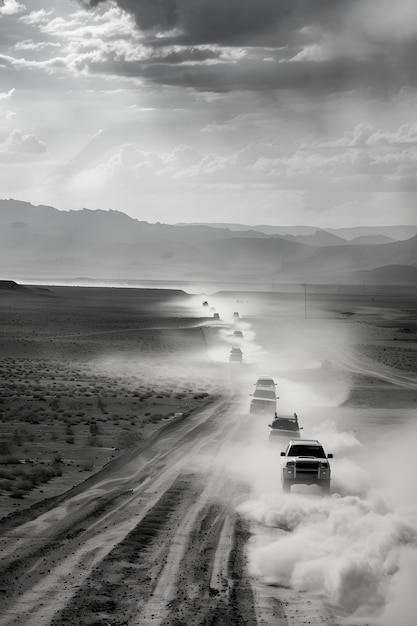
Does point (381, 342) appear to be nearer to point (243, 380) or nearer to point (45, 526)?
point (243, 380)

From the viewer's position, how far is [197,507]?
79.5ft

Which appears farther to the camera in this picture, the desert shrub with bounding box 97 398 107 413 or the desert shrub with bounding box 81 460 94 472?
the desert shrub with bounding box 97 398 107 413

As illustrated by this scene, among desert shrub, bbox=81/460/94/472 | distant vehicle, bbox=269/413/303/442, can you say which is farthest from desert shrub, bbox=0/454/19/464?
distant vehicle, bbox=269/413/303/442

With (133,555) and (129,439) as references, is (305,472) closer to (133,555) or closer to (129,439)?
(133,555)

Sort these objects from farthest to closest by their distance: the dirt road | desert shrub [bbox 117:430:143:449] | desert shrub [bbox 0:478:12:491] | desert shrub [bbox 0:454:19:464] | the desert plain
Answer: desert shrub [bbox 117:430:143:449] → desert shrub [bbox 0:454:19:464] → desert shrub [bbox 0:478:12:491] → the desert plain → the dirt road

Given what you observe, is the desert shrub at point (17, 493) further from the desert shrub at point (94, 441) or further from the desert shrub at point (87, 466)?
the desert shrub at point (94, 441)

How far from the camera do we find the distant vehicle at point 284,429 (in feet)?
111

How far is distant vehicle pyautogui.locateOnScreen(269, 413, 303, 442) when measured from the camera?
34.0m

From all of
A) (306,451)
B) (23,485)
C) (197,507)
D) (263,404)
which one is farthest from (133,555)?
(263,404)

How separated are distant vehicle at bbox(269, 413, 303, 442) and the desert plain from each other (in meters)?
0.43

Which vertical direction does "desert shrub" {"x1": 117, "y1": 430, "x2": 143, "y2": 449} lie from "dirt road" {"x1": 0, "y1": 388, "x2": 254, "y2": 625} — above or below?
above

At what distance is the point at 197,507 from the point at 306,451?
3876 mm

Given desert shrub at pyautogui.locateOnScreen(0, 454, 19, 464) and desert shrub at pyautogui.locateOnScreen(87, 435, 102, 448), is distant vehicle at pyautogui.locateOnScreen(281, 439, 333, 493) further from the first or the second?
desert shrub at pyautogui.locateOnScreen(87, 435, 102, 448)

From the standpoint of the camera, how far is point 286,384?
59.8m
